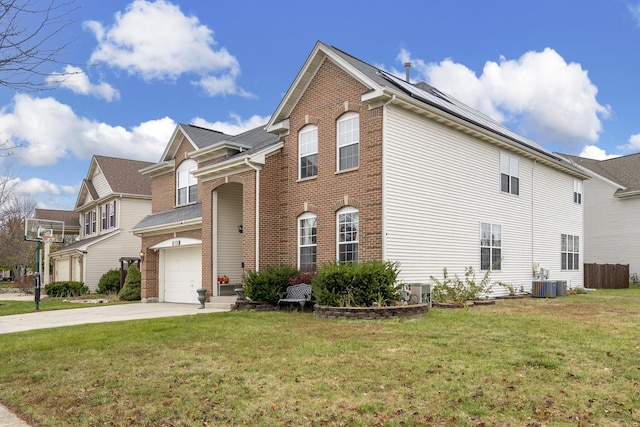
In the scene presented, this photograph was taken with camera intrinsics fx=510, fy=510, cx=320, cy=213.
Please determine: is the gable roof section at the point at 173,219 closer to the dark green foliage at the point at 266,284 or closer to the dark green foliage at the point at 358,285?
the dark green foliage at the point at 266,284

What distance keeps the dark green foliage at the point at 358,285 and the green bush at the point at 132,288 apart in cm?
1421

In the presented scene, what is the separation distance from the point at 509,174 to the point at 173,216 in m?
14.0

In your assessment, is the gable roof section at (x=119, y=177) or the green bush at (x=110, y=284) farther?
the gable roof section at (x=119, y=177)

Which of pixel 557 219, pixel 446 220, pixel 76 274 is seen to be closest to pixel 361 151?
pixel 446 220

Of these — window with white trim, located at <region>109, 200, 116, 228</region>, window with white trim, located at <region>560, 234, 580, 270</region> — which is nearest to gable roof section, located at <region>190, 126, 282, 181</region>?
window with white trim, located at <region>109, 200, 116, 228</region>

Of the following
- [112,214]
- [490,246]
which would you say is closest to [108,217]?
[112,214]

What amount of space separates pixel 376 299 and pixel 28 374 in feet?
25.2

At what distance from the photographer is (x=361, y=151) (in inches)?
591

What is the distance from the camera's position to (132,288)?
24.4 metres

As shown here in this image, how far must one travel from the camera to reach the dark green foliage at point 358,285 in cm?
1270

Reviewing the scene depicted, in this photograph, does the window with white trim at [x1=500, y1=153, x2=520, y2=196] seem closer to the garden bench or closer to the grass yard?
the grass yard

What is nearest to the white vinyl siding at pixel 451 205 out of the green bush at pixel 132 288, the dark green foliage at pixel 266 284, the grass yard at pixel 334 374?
the dark green foliage at pixel 266 284

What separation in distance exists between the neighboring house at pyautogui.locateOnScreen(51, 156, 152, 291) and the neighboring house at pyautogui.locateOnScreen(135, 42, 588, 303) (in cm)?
1140

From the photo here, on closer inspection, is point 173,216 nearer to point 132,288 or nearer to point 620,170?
point 132,288
